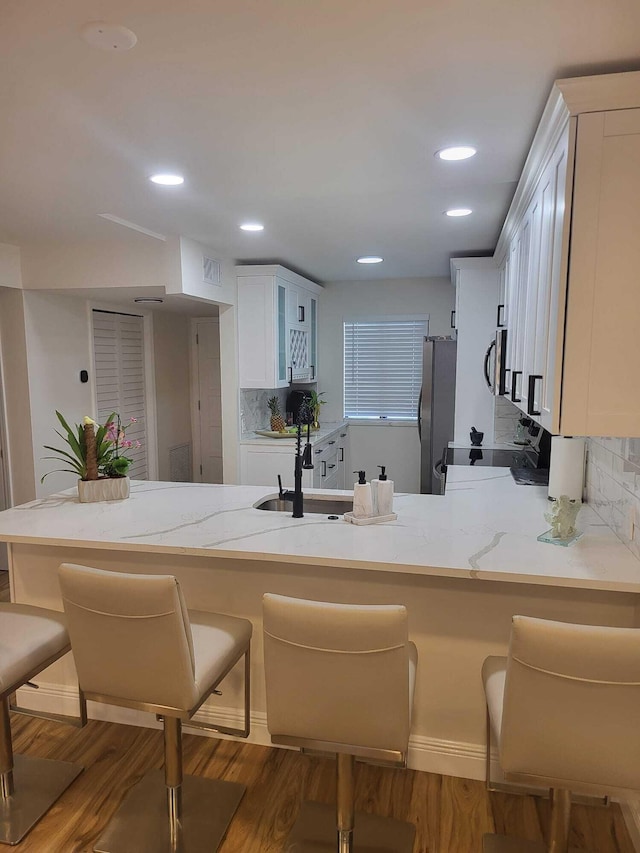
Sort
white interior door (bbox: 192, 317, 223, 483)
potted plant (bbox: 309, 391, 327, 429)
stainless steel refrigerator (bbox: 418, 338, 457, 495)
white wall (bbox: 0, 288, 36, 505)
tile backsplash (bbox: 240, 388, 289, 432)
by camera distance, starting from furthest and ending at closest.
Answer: white interior door (bbox: 192, 317, 223, 483) → potted plant (bbox: 309, 391, 327, 429) → tile backsplash (bbox: 240, 388, 289, 432) → stainless steel refrigerator (bbox: 418, 338, 457, 495) → white wall (bbox: 0, 288, 36, 505)

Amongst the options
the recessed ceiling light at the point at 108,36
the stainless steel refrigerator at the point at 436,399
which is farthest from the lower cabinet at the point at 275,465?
the recessed ceiling light at the point at 108,36

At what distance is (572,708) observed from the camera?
1370 millimetres

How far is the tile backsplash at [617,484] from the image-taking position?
1896 mm

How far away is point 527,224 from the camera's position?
252cm

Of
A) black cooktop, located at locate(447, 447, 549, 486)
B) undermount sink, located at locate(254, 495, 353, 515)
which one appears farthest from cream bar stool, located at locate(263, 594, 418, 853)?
black cooktop, located at locate(447, 447, 549, 486)

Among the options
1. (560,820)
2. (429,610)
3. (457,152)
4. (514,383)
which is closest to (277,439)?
(514,383)

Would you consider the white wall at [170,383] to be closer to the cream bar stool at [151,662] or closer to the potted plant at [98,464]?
the potted plant at [98,464]

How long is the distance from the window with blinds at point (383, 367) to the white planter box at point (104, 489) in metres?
3.66

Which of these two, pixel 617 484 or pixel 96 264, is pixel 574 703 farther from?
pixel 96 264

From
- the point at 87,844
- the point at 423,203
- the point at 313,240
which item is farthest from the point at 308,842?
the point at 313,240

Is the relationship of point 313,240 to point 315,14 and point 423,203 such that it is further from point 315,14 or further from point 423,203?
point 315,14

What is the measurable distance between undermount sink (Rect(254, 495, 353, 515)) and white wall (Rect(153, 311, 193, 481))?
3.17m

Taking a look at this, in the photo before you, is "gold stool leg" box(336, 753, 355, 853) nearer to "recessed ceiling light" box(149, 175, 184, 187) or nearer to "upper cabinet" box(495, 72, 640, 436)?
"upper cabinet" box(495, 72, 640, 436)

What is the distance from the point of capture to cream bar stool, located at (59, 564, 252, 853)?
1637mm
